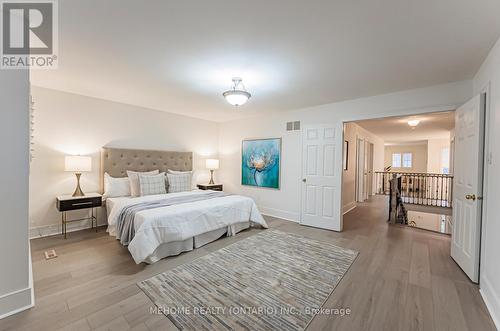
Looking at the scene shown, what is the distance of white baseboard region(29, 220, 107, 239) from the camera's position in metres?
3.43

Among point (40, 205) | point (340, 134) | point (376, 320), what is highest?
point (340, 134)

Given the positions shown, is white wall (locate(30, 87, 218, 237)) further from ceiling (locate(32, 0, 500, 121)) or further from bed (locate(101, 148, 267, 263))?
ceiling (locate(32, 0, 500, 121))

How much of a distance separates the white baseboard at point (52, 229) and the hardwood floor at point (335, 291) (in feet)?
0.93

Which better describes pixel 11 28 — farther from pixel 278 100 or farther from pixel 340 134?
pixel 340 134

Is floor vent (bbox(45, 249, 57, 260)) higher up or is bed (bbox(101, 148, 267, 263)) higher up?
bed (bbox(101, 148, 267, 263))

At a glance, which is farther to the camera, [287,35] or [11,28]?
[287,35]

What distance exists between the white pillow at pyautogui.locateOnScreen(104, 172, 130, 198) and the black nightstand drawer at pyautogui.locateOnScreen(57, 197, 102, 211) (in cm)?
29

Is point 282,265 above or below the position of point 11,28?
below

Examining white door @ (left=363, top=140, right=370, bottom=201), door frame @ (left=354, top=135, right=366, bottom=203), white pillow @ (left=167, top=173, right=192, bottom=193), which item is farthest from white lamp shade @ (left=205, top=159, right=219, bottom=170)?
white door @ (left=363, top=140, right=370, bottom=201)

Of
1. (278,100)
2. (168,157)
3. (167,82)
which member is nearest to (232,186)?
(168,157)

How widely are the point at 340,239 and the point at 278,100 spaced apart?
9.10ft

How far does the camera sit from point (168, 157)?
5.00 metres

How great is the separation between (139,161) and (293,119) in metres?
3.53

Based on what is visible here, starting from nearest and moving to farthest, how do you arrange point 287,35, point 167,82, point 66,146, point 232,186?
point 287,35, point 167,82, point 66,146, point 232,186
